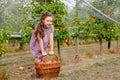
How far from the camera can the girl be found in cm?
469

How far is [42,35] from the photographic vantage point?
4703mm

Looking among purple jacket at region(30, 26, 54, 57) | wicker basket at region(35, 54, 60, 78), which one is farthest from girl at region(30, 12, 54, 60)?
wicker basket at region(35, 54, 60, 78)

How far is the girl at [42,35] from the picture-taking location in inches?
185

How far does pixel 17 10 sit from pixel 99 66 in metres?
5.96

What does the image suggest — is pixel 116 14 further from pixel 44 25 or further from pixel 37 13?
pixel 44 25

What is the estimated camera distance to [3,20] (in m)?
10.8

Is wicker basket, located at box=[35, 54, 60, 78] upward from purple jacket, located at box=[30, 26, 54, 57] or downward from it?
downward

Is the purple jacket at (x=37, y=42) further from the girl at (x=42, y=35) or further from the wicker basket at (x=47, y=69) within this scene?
the wicker basket at (x=47, y=69)

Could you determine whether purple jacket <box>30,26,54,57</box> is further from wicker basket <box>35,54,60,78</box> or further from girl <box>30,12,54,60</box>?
wicker basket <box>35,54,60,78</box>

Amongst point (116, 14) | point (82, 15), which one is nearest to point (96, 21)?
point (82, 15)

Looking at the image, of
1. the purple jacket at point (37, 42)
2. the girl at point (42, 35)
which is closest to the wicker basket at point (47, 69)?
the girl at point (42, 35)

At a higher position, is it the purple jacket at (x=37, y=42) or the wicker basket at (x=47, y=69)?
the purple jacket at (x=37, y=42)

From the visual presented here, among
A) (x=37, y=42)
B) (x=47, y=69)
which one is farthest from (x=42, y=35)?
(x=47, y=69)

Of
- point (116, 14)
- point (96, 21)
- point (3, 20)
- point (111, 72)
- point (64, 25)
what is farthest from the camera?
point (116, 14)
